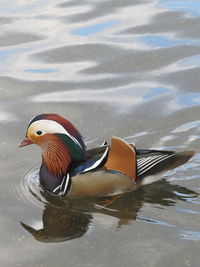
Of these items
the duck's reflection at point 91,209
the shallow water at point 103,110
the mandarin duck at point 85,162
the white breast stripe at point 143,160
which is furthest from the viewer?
the white breast stripe at point 143,160

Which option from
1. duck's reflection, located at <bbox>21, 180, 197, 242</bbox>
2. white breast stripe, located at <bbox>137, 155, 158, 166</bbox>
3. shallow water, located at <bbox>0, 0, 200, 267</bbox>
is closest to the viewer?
shallow water, located at <bbox>0, 0, 200, 267</bbox>

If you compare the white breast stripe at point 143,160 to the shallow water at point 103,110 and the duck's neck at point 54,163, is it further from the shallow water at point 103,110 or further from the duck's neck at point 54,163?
the duck's neck at point 54,163

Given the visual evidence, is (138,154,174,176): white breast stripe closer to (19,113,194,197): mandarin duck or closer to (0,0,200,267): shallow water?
(19,113,194,197): mandarin duck

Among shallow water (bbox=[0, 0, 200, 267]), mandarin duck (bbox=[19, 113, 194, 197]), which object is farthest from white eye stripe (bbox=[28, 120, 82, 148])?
shallow water (bbox=[0, 0, 200, 267])

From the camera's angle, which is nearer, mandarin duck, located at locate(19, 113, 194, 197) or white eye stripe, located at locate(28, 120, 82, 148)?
mandarin duck, located at locate(19, 113, 194, 197)

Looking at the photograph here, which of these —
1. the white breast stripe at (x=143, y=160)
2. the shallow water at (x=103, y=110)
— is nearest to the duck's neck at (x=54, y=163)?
the shallow water at (x=103, y=110)

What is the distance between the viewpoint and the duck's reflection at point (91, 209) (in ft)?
18.2

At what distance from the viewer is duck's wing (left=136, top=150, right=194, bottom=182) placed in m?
6.08

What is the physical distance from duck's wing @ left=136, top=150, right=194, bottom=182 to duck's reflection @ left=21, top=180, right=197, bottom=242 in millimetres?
160

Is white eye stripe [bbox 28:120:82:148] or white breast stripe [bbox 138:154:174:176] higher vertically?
white eye stripe [bbox 28:120:82:148]

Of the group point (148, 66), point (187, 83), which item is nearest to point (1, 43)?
point (148, 66)

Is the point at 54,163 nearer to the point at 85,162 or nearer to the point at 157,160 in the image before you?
the point at 85,162

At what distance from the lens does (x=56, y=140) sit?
617cm

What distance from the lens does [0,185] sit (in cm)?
628
